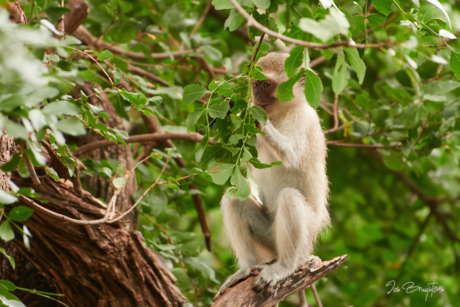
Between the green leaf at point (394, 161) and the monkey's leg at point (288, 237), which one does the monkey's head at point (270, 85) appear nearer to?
the monkey's leg at point (288, 237)

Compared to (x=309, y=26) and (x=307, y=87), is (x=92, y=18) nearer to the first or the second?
(x=307, y=87)

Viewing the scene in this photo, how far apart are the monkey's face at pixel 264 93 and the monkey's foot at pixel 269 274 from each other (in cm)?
148

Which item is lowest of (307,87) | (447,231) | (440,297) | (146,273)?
(440,297)

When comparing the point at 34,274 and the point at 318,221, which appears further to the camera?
the point at 34,274

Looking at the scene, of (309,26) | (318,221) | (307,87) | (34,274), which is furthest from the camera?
(34,274)

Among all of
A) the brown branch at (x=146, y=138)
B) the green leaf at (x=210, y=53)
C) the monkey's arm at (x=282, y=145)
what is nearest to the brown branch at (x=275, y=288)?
the monkey's arm at (x=282, y=145)

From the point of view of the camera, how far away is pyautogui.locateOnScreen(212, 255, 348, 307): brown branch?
11.5ft

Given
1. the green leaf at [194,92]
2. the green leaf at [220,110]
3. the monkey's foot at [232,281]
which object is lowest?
the monkey's foot at [232,281]

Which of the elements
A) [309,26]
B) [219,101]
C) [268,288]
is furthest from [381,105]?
[309,26]

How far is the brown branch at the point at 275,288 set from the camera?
11.5ft

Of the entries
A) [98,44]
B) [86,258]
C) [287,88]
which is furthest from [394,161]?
[98,44]

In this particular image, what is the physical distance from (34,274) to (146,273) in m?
1.27

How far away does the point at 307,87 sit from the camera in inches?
86.1

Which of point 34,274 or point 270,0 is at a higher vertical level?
point 270,0
